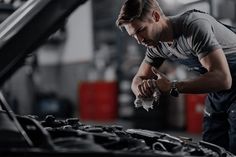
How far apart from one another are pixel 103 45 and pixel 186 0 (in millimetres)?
6716

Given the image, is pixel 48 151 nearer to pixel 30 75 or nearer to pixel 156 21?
pixel 156 21

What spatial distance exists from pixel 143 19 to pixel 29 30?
2.05 feet

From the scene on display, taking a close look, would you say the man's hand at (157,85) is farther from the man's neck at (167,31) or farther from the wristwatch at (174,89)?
the man's neck at (167,31)

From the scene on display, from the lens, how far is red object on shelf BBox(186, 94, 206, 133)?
7766 mm

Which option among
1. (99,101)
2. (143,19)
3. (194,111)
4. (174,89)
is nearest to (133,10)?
(143,19)

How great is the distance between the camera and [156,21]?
2029 mm

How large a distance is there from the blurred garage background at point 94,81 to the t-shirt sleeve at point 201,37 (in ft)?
18.4

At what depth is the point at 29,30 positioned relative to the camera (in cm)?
150

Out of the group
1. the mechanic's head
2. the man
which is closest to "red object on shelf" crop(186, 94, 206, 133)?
the man

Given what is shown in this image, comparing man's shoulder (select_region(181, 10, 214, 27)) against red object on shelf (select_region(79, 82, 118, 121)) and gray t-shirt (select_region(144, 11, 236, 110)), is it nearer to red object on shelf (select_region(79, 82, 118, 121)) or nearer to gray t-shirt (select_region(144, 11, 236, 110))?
gray t-shirt (select_region(144, 11, 236, 110))

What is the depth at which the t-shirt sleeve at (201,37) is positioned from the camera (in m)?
1.94

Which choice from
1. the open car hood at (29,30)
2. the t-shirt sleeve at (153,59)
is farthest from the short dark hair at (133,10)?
the t-shirt sleeve at (153,59)

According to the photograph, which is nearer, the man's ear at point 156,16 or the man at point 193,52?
the man at point 193,52

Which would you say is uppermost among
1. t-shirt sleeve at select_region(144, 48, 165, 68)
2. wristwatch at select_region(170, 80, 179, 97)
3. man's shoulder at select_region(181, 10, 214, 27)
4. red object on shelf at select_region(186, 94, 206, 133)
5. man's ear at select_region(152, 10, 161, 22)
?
man's ear at select_region(152, 10, 161, 22)
